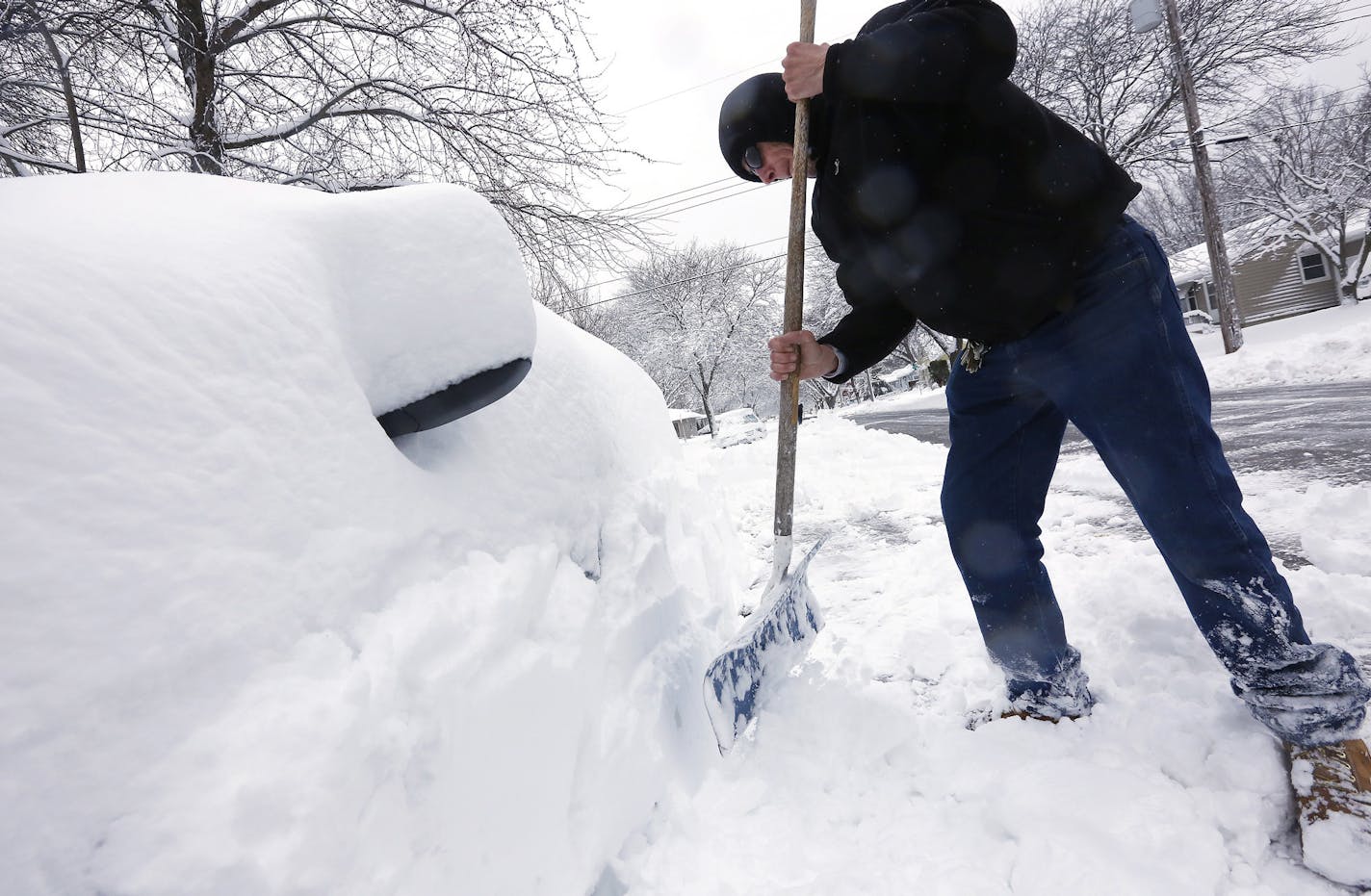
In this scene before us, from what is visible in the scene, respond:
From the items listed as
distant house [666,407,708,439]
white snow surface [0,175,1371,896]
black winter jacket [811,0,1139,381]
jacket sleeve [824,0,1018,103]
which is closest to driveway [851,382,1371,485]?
white snow surface [0,175,1371,896]

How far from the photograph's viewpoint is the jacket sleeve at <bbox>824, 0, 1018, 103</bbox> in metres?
1.30

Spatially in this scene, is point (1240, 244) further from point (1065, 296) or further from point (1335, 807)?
point (1335, 807)

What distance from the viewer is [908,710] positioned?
173 centimetres

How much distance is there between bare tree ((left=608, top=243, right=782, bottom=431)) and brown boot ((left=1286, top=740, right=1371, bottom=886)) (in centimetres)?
2843

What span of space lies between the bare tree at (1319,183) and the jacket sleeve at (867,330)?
2536 centimetres

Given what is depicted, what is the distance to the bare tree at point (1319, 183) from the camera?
19188mm

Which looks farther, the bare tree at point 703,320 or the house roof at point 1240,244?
the bare tree at point 703,320

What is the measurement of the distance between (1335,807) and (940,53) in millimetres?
1651

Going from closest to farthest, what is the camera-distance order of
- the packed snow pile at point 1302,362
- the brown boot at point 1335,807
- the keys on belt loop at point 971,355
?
the brown boot at point 1335,807, the keys on belt loop at point 971,355, the packed snow pile at point 1302,362

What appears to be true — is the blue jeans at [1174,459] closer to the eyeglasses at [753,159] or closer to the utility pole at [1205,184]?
the eyeglasses at [753,159]

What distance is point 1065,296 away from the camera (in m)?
1.38

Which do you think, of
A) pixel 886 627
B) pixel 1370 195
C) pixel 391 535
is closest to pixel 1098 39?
pixel 1370 195

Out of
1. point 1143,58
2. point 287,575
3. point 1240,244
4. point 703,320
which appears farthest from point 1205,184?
point 703,320

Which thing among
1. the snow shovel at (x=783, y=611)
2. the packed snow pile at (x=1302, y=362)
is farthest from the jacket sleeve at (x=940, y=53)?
the packed snow pile at (x=1302, y=362)
